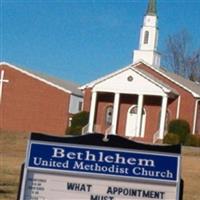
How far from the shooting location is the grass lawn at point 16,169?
43.8ft

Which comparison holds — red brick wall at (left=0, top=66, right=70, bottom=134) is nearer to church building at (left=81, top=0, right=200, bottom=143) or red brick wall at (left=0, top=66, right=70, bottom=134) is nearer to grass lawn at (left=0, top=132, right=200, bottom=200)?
church building at (left=81, top=0, right=200, bottom=143)

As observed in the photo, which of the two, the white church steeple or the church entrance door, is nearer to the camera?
the church entrance door

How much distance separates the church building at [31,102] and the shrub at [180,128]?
28.9 feet

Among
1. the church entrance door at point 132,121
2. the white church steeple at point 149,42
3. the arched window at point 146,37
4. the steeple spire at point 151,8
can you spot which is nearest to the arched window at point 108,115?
the church entrance door at point 132,121

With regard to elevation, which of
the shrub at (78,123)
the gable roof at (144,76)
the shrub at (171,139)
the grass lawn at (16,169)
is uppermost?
the gable roof at (144,76)

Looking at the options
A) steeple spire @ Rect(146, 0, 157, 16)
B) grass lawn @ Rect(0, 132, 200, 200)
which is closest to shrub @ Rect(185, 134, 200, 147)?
grass lawn @ Rect(0, 132, 200, 200)

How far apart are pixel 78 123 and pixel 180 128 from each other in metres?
6.66

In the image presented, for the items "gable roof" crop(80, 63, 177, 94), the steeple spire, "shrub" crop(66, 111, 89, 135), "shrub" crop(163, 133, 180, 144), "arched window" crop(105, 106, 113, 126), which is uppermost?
the steeple spire

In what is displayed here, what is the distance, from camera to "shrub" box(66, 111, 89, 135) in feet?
141

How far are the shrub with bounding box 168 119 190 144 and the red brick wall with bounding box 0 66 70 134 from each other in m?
8.98

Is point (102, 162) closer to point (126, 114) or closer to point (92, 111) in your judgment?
point (92, 111)

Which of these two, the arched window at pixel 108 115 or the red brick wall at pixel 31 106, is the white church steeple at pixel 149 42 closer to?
the red brick wall at pixel 31 106

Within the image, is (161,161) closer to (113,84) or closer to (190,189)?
(190,189)

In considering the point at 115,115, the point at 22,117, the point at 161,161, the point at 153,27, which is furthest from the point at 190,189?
the point at 153,27
